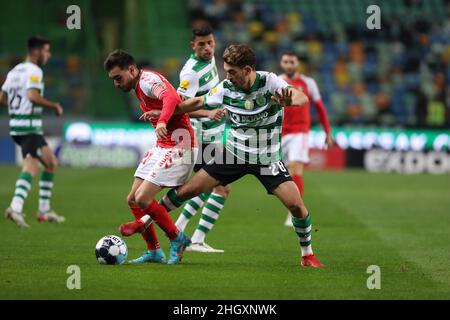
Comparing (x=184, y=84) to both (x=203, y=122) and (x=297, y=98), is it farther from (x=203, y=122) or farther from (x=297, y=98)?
Result: (x=297, y=98)

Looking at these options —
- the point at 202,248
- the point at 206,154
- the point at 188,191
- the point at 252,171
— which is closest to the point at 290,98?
the point at 252,171

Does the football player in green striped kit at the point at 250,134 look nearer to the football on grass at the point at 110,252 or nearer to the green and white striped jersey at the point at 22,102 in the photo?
the football on grass at the point at 110,252

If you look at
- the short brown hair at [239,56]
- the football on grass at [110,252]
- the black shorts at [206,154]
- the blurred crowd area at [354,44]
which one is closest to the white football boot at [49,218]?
the black shorts at [206,154]

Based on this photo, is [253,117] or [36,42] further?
[36,42]

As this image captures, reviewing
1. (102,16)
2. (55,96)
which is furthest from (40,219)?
(102,16)

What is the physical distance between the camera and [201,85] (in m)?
10.4

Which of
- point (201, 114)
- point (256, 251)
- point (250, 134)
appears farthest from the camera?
point (256, 251)

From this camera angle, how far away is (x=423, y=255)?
396 inches

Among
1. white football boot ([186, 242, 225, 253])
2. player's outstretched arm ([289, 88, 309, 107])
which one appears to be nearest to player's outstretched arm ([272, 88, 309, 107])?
player's outstretched arm ([289, 88, 309, 107])

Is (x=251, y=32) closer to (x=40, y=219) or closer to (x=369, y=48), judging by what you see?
(x=369, y=48)

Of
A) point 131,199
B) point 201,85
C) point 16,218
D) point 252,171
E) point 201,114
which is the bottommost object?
point 16,218

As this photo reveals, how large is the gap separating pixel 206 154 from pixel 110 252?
1.84 metres

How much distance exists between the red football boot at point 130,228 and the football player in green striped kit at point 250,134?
0.53m

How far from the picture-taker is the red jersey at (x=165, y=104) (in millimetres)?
8695
